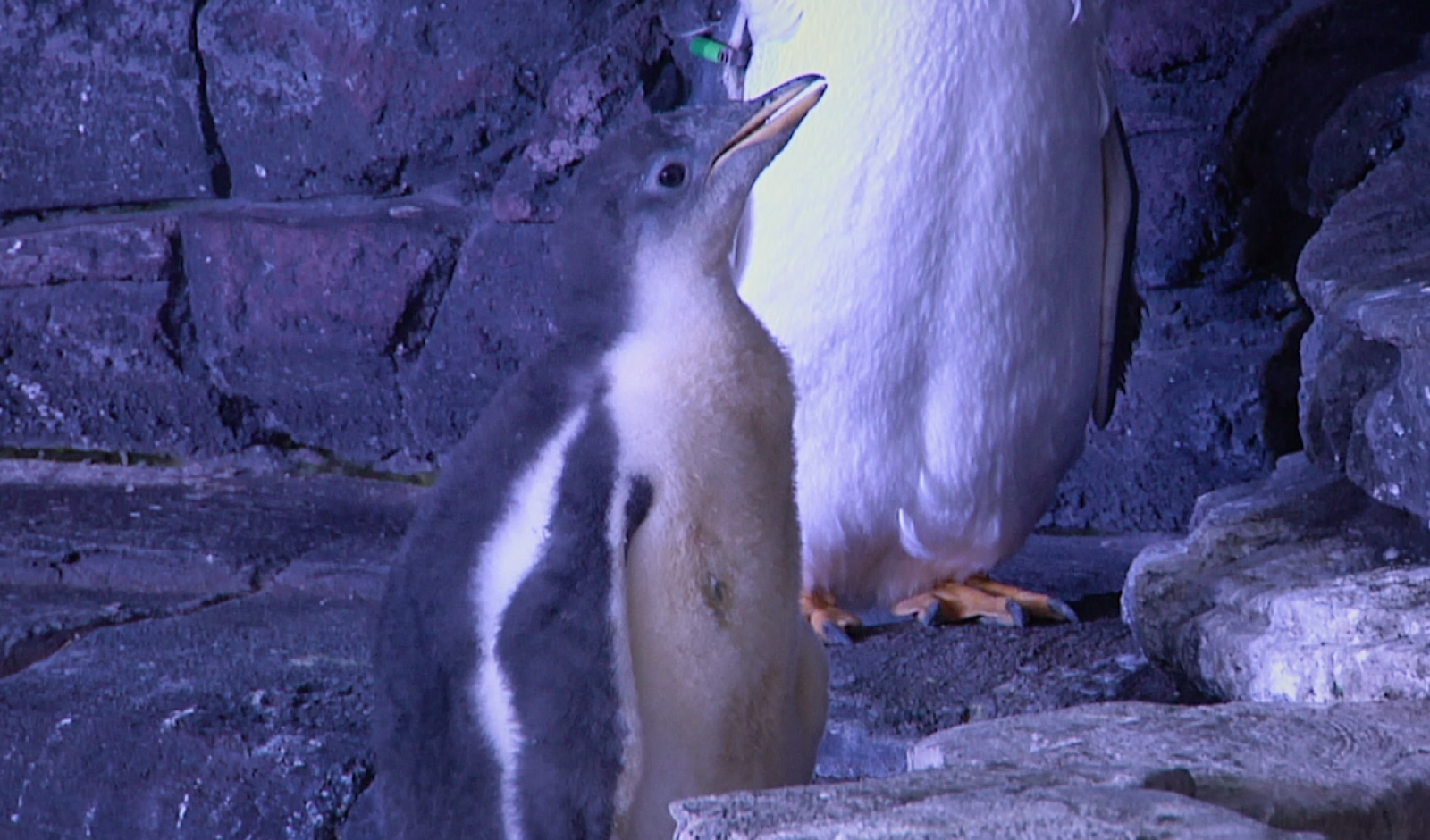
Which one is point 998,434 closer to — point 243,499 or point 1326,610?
point 1326,610

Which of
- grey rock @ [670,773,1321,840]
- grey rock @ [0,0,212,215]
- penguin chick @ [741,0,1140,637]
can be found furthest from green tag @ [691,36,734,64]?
grey rock @ [670,773,1321,840]

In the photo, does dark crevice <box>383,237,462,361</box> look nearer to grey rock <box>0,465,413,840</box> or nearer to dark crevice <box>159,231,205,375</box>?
grey rock <box>0,465,413,840</box>

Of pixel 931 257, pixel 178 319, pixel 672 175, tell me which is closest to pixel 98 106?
pixel 178 319

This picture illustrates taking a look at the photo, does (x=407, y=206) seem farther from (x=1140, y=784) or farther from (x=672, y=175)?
(x=1140, y=784)

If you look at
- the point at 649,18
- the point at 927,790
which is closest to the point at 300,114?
the point at 649,18

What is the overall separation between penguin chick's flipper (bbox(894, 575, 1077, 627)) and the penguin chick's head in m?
0.72

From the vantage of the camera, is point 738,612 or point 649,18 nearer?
point 738,612

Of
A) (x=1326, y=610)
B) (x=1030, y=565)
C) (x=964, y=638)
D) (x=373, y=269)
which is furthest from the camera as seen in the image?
Result: (x=373, y=269)

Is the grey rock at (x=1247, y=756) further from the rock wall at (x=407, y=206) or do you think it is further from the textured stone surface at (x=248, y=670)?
the rock wall at (x=407, y=206)

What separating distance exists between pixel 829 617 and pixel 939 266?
37 centimetres

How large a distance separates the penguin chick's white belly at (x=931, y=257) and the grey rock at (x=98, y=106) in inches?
41.7

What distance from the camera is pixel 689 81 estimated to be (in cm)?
211

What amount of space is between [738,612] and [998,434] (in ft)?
2.26

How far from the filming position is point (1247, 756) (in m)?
0.84
